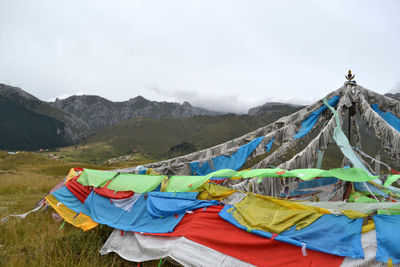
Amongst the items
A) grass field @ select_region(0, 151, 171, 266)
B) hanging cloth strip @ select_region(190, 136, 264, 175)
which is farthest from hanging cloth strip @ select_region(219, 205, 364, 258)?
hanging cloth strip @ select_region(190, 136, 264, 175)

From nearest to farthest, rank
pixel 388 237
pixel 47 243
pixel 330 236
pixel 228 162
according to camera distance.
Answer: pixel 388 237 → pixel 330 236 → pixel 47 243 → pixel 228 162

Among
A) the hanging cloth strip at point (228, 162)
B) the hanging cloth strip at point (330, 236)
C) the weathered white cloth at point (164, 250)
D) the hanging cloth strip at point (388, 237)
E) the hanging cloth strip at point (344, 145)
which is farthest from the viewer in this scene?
the hanging cloth strip at point (228, 162)

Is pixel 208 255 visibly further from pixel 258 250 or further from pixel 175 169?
pixel 175 169

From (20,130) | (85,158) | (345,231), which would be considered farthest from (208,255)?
(20,130)

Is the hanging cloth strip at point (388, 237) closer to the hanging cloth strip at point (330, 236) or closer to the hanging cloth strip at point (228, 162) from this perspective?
the hanging cloth strip at point (330, 236)

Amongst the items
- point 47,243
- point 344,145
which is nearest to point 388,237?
point 344,145

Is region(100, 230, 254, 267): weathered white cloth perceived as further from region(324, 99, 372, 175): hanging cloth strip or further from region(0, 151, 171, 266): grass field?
region(324, 99, 372, 175): hanging cloth strip

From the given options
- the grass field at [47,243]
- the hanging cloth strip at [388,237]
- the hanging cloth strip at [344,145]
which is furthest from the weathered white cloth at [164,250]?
the hanging cloth strip at [344,145]

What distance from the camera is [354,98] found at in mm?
6680

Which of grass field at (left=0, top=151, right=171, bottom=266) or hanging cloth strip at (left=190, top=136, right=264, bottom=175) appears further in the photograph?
hanging cloth strip at (left=190, top=136, right=264, bottom=175)

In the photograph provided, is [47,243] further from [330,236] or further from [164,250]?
[330,236]

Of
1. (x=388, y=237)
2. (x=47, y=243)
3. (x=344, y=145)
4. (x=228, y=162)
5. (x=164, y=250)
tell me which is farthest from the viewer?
(x=228, y=162)

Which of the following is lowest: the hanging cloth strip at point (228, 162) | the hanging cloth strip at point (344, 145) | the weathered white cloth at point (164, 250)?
the weathered white cloth at point (164, 250)

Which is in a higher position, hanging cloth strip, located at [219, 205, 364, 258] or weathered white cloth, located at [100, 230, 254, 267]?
hanging cloth strip, located at [219, 205, 364, 258]
